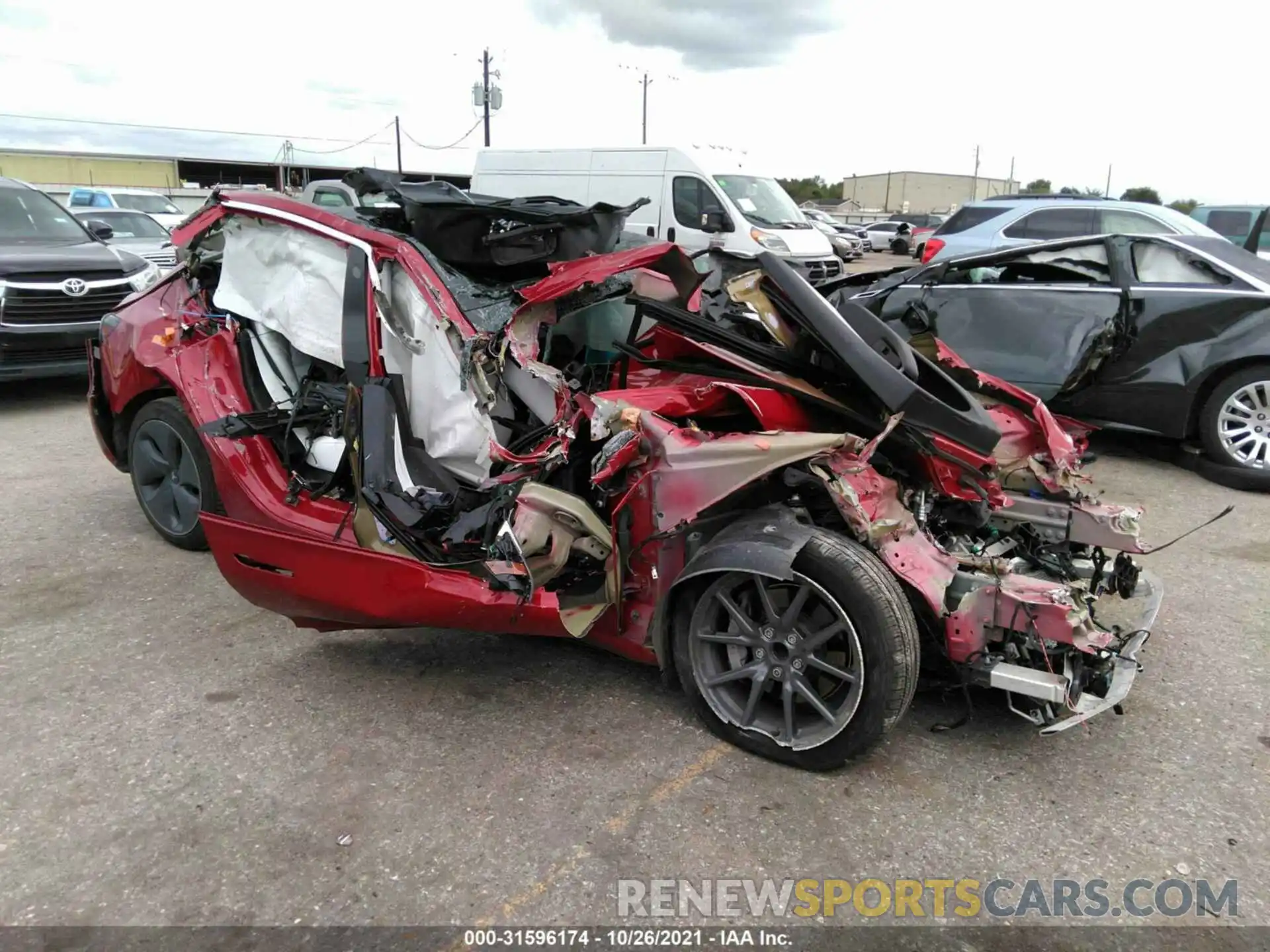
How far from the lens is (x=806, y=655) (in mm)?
2822

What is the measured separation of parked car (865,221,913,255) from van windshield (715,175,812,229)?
2160 cm

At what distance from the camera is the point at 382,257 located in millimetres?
3600

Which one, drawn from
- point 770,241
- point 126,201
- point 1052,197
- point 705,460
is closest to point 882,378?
point 705,460

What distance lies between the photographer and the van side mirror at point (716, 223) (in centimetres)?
1325

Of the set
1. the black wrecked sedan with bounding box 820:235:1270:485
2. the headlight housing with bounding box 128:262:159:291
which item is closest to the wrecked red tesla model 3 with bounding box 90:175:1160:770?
the black wrecked sedan with bounding box 820:235:1270:485

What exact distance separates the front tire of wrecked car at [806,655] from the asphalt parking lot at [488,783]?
0.46 ft

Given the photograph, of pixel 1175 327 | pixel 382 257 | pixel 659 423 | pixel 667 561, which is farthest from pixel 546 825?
pixel 1175 327

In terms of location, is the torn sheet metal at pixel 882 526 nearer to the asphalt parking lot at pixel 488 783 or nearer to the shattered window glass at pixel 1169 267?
the asphalt parking lot at pixel 488 783

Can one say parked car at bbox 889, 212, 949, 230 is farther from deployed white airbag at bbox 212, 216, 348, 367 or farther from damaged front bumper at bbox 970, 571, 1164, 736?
damaged front bumper at bbox 970, 571, 1164, 736

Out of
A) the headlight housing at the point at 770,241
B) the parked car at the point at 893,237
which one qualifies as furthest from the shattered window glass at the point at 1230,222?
the parked car at the point at 893,237

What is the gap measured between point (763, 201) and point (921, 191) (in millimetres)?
73089

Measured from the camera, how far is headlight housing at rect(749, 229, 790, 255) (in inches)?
526

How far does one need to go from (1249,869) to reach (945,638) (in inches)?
38.9

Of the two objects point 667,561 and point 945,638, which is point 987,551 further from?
point 667,561
